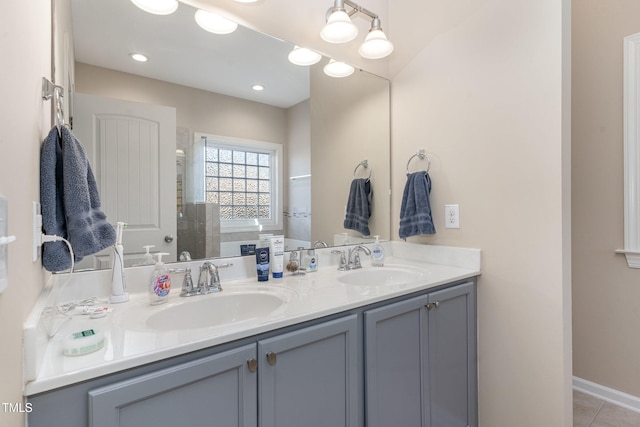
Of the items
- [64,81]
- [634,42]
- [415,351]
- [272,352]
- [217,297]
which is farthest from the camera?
[634,42]

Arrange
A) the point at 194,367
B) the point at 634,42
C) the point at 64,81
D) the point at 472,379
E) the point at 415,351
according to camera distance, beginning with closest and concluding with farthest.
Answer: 1. the point at 194,367
2. the point at 64,81
3. the point at 415,351
4. the point at 472,379
5. the point at 634,42

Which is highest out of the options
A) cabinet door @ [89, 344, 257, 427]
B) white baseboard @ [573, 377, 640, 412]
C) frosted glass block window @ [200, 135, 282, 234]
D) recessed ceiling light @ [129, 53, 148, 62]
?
recessed ceiling light @ [129, 53, 148, 62]

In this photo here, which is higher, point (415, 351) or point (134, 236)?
point (134, 236)

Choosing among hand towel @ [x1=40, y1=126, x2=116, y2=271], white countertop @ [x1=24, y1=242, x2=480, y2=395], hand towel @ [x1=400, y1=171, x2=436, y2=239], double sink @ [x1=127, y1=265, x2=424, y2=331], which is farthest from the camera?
hand towel @ [x1=400, y1=171, x2=436, y2=239]

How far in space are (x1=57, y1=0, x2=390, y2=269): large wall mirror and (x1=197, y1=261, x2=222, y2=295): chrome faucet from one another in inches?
5.1

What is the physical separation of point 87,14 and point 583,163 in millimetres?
2682

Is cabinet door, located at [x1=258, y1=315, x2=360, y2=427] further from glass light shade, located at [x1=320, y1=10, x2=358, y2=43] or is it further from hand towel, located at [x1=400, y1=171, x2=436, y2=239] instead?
glass light shade, located at [x1=320, y1=10, x2=358, y2=43]

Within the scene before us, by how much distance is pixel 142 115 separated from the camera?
49.5 inches

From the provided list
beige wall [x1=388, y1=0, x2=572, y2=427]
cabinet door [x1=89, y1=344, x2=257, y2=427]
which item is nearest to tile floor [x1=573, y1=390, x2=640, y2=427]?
beige wall [x1=388, y1=0, x2=572, y2=427]

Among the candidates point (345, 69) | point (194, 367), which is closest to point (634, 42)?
point (345, 69)

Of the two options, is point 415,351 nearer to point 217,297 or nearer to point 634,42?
point 217,297

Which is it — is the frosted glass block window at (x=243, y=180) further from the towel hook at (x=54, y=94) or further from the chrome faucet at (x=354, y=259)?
the towel hook at (x=54, y=94)

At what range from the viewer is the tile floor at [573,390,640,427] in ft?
5.79

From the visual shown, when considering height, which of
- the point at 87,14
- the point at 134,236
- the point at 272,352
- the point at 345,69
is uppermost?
the point at 345,69
